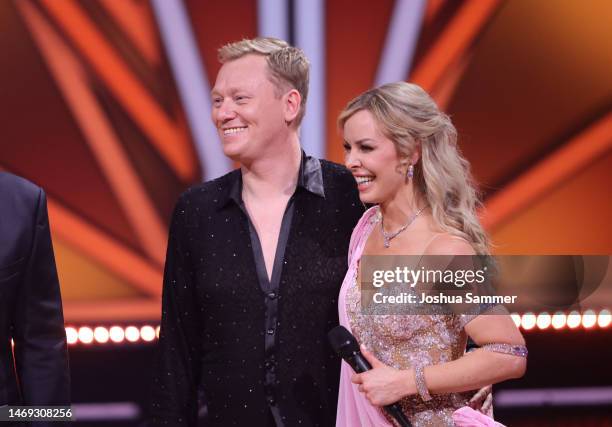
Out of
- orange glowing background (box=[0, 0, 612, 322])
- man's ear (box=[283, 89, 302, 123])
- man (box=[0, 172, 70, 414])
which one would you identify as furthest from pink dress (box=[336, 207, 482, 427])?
orange glowing background (box=[0, 0, 612, 322])

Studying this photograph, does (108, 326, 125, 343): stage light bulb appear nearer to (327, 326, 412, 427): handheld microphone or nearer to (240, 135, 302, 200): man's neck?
(240, 135, 302, 200): man's neck

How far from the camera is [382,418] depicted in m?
1.80

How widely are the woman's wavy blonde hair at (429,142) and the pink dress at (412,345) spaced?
0.20 meters

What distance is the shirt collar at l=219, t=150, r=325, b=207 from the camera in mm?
2059

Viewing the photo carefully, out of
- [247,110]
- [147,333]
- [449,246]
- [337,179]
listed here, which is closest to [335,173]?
[337,179]

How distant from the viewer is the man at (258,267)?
77.1 inches

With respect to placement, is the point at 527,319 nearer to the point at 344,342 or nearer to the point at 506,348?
the point at 506,348

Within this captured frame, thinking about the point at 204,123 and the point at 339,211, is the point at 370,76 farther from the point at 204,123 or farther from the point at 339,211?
the point at 339,211

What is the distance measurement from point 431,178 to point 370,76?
118 centimetres

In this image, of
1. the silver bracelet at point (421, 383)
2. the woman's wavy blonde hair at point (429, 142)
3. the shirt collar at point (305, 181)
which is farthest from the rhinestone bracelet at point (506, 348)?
the shirt collar at point (305, 181)

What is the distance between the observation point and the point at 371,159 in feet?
5.94

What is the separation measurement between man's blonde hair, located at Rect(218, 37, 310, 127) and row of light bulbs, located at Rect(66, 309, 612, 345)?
1104mm

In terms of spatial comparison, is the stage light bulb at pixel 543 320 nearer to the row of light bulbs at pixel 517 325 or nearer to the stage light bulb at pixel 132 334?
the row of light bulbs at pixel 517 325

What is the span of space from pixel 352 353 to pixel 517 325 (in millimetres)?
1361
